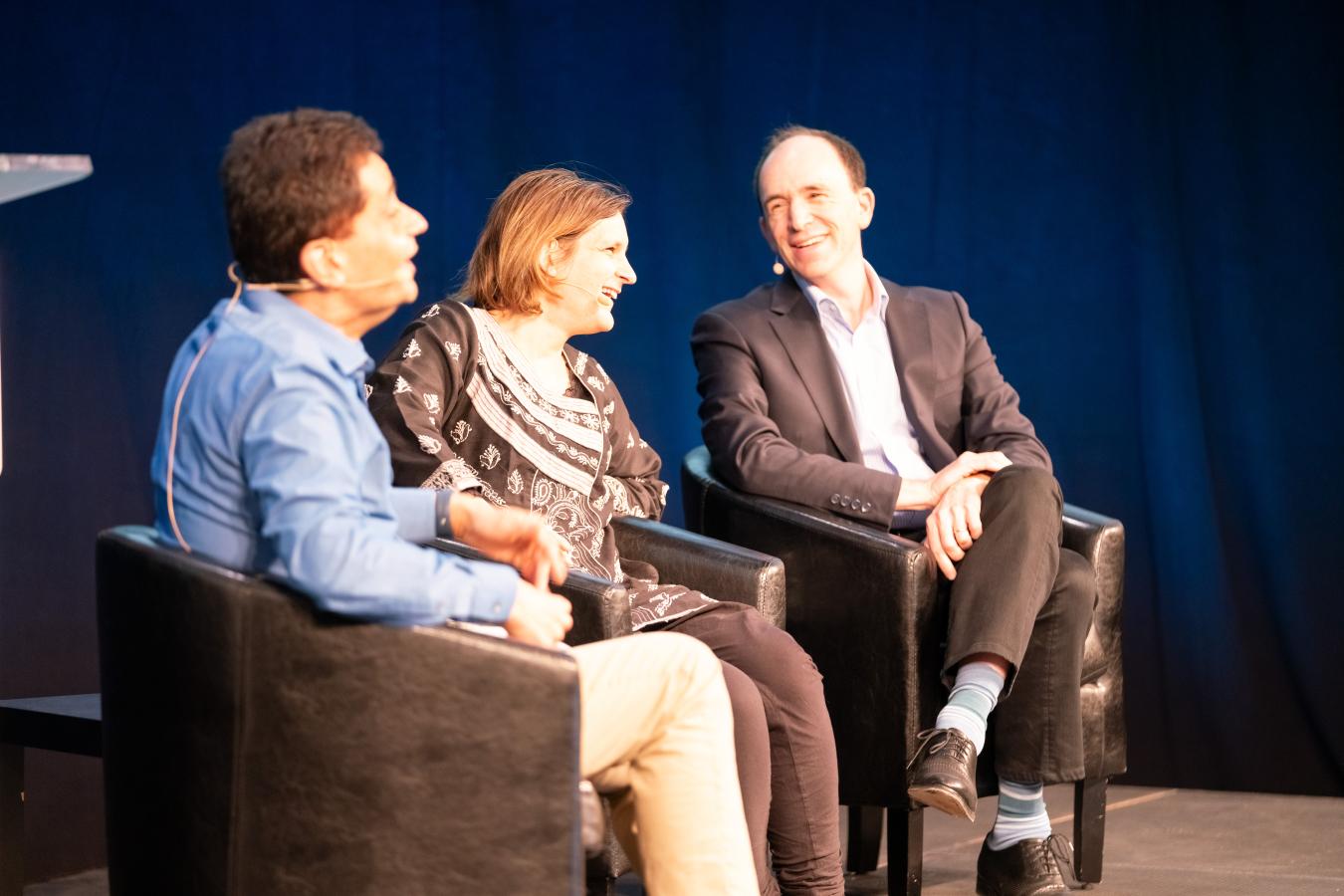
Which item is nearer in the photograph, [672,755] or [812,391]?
[672,755]

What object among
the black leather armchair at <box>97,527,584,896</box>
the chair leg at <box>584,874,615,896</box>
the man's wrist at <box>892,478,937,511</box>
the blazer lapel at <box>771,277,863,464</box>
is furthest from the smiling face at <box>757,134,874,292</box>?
the black leather armchair at <box>97,527,584,896</box>

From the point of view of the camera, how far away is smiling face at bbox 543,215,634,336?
2758 mm

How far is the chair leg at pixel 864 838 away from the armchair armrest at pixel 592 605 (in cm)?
123

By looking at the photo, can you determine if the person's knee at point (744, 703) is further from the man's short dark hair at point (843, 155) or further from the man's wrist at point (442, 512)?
A: the man's short dark hair at point (843, 155)

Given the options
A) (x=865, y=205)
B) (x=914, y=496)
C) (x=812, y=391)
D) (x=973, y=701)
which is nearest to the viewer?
(x=973, y=701)

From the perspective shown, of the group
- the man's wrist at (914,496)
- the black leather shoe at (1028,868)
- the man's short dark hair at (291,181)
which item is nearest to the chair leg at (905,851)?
the black leather shoe at (1028,868)

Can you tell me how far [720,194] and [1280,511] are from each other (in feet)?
5.65

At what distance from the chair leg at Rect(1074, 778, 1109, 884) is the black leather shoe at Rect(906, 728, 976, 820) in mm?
557

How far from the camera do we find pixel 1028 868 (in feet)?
9.23

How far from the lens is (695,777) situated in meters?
1.92

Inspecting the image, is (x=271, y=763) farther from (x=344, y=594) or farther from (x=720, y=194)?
(x=720, y=194)

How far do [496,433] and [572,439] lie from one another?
0.15m

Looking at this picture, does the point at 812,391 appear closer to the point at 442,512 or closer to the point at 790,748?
the point at 790,748

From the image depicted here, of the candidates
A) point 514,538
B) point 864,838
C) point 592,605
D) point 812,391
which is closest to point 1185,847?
point 864,838
